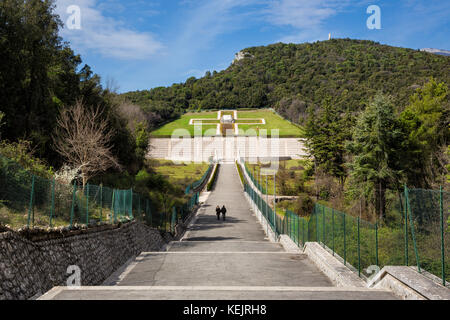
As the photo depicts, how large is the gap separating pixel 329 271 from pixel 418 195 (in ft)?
12.1

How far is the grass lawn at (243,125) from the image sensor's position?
114750mm

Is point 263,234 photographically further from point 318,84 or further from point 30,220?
point 318,84

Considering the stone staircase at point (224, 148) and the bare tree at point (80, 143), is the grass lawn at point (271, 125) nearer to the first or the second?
the stone staircase at point (224, 148)

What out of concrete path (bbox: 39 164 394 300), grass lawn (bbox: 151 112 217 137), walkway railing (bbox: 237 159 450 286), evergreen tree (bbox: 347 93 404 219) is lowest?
concrete path (bbox: 39 164 394 300)

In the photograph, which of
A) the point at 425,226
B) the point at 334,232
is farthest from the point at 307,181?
the point at 425,226

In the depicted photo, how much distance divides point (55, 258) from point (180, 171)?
62.9 meters

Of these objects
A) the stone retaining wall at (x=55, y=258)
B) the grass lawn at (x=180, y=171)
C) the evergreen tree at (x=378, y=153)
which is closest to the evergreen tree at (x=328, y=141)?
the evergreen tree at (x=378, y=153)

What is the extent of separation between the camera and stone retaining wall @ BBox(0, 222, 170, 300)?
23.0 feet

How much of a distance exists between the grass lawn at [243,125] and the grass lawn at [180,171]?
30.5 metres

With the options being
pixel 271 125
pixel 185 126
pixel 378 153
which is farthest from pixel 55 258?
pixel 271 125

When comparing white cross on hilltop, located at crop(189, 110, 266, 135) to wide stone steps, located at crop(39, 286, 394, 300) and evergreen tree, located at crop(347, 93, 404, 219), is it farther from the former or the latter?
wide stone steps, located at crop(39, 286, 394, 300)

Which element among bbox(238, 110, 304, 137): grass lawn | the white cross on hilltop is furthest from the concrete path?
the white cross on hilltop

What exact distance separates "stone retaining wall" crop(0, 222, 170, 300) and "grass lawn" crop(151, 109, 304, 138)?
88.5 m
